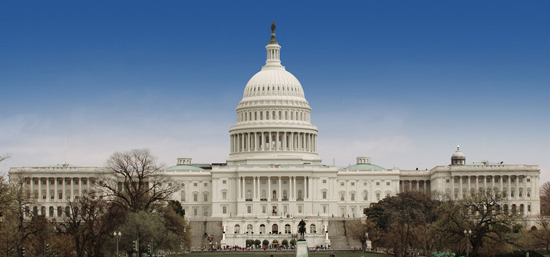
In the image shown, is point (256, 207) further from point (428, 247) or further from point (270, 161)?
point (428, 247)

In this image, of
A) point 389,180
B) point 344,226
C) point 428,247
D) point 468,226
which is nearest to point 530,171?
point 389,180

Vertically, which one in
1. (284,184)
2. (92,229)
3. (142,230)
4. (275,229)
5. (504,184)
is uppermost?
(284,184)

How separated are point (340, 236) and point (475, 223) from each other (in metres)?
59.4

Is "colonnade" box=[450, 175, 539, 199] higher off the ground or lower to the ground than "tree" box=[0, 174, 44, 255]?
higher

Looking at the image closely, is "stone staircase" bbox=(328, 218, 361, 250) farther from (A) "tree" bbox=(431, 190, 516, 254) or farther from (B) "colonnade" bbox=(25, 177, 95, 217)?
(B) "colonnade" bbox=(25, 177, 95, 217)

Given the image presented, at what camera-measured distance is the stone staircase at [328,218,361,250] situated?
156738 mm

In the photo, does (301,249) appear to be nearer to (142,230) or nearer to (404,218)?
(142,230)

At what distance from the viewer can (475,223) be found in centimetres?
10738

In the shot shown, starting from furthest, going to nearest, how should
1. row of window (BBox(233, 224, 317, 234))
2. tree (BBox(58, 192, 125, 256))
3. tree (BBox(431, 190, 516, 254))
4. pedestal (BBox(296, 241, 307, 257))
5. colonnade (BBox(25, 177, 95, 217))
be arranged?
colonnade (BBox(25, 177, 95, 217)) < row of window (BBox(233, 224, 317, 234)) < tree (BBox(58, 192, 125, 256)) < pedestal (BBox(296, 241, 307, 257)) < tree (BBox(431, 190, 516, 254))

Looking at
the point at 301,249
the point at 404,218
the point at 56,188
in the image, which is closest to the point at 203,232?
the point at 404,218

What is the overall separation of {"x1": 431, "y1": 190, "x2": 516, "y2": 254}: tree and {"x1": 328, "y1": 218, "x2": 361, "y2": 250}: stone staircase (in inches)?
1870

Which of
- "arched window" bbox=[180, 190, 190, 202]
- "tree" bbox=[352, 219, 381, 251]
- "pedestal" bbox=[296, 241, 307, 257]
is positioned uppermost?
"arched window" bbox=[180, 190, 190, 202]

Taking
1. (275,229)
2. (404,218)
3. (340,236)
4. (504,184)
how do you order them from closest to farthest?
(404,218) < (340,236) < (275,229) < (504,184)

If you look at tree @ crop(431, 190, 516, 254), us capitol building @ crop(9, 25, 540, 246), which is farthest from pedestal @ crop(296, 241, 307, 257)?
us capitol building @ crop(9, 25, 540, 246)
